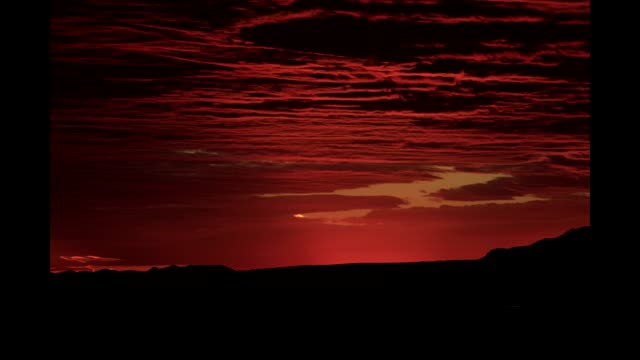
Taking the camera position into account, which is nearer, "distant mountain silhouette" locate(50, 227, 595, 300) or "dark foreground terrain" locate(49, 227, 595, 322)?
"dark foreground terrain" locate(49, 227, 595, 322)

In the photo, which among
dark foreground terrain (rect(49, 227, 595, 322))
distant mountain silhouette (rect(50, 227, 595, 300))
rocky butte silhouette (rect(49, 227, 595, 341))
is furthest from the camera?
distant mountain silhouette (rect(50, 227, 595, 300))

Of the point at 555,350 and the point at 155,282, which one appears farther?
the point at 155,282

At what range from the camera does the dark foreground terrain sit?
1323cm

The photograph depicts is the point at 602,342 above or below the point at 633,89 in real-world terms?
below

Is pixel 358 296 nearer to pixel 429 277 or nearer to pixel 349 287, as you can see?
pixel 349 287

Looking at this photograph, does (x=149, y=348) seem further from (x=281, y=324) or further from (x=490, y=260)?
(x=490, y=260)

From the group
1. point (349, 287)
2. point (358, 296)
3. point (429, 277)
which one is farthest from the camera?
point (429, 277)

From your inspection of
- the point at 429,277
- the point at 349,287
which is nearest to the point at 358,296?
the point at 349,287

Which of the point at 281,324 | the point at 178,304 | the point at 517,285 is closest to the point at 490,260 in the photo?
the point at 517,285

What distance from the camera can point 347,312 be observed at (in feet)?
38.9

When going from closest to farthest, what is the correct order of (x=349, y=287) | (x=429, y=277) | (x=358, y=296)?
1. (x=358, y=296)
2. (x=349, y=287)
3. (x=429, y=277)

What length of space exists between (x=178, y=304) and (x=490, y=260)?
43.9 feet

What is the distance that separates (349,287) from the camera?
18.8m

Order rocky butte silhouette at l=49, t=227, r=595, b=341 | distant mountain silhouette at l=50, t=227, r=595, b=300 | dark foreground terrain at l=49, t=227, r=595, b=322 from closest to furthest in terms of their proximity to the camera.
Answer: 1. rocky butte silhouette at l=49, t=227, r=595, b=341
2. dark foreground terrain at l=49, t=227, r=595, b=322
3. distant mountain silhouette at l=50, t=227, r=595, b=300
